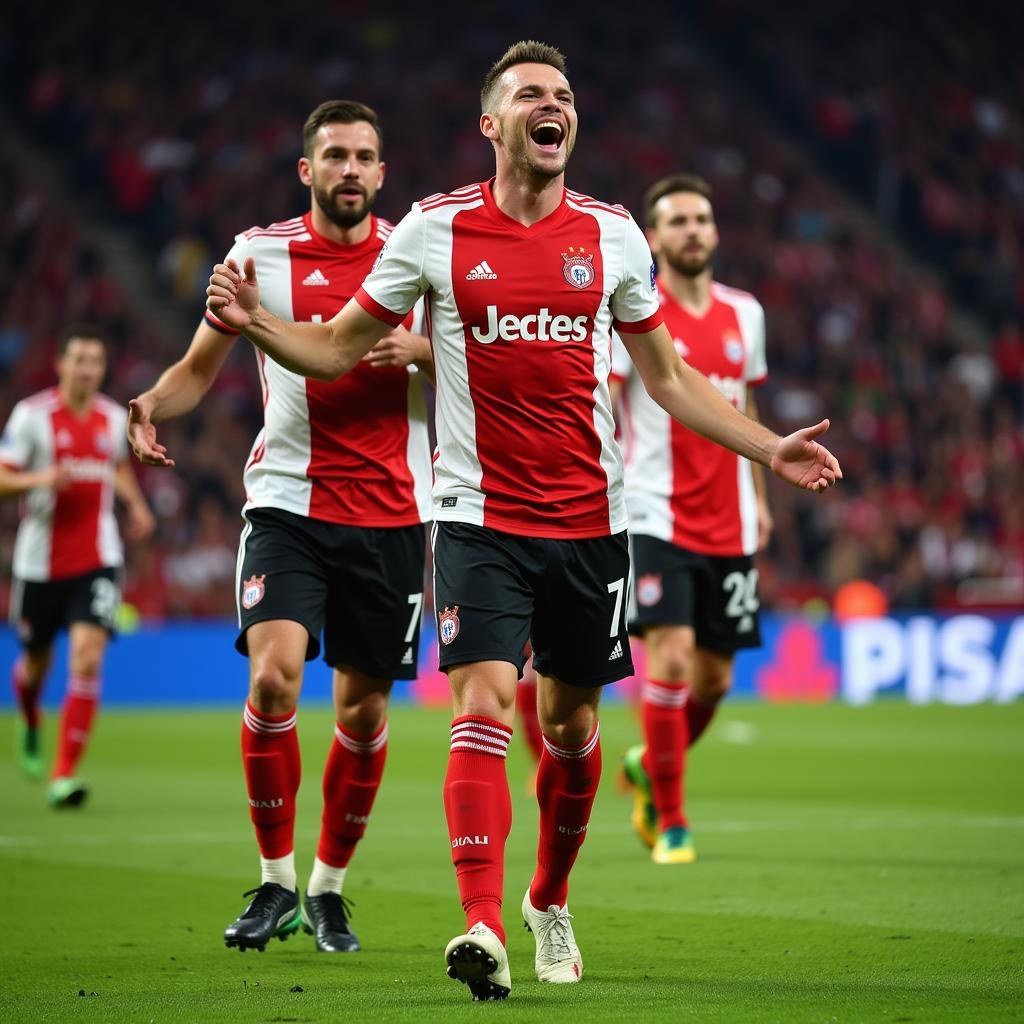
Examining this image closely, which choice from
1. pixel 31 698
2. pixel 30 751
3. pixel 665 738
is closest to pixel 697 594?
pixel 665 738

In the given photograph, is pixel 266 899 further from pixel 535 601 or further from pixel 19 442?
pixel 19 442

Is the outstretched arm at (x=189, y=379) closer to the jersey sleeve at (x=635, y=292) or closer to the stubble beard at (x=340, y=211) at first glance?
the stubble beard at (x=340, y=211)

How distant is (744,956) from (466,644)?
1.32m

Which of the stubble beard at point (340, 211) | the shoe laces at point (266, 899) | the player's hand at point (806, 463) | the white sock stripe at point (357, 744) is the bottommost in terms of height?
the shoe laces at point (266, 899)

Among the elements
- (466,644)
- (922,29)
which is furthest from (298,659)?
(922,29)

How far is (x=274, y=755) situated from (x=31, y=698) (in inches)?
244

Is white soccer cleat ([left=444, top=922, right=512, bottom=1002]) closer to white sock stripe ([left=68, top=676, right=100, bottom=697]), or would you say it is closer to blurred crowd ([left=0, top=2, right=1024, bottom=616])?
white sock stripe ([left=68, top=676, right=100, bottom=697])

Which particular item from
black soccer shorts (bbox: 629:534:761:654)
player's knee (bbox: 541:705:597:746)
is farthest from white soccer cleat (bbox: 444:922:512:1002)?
black soccer shorts (bbox: 629:534:761:654)

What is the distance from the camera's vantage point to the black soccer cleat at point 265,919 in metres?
5.35

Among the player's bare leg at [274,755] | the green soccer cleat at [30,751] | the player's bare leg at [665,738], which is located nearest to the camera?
the player's bare leg at [274,755]

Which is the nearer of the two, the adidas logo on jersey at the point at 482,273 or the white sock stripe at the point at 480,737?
the white sock stripe at the point at 480,737

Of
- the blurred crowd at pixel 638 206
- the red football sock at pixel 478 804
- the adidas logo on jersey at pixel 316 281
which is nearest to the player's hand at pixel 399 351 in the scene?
the adidas logo on jersey at pixel 316 281

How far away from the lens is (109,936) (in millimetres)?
5875

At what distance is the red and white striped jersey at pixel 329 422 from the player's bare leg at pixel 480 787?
130 cm
